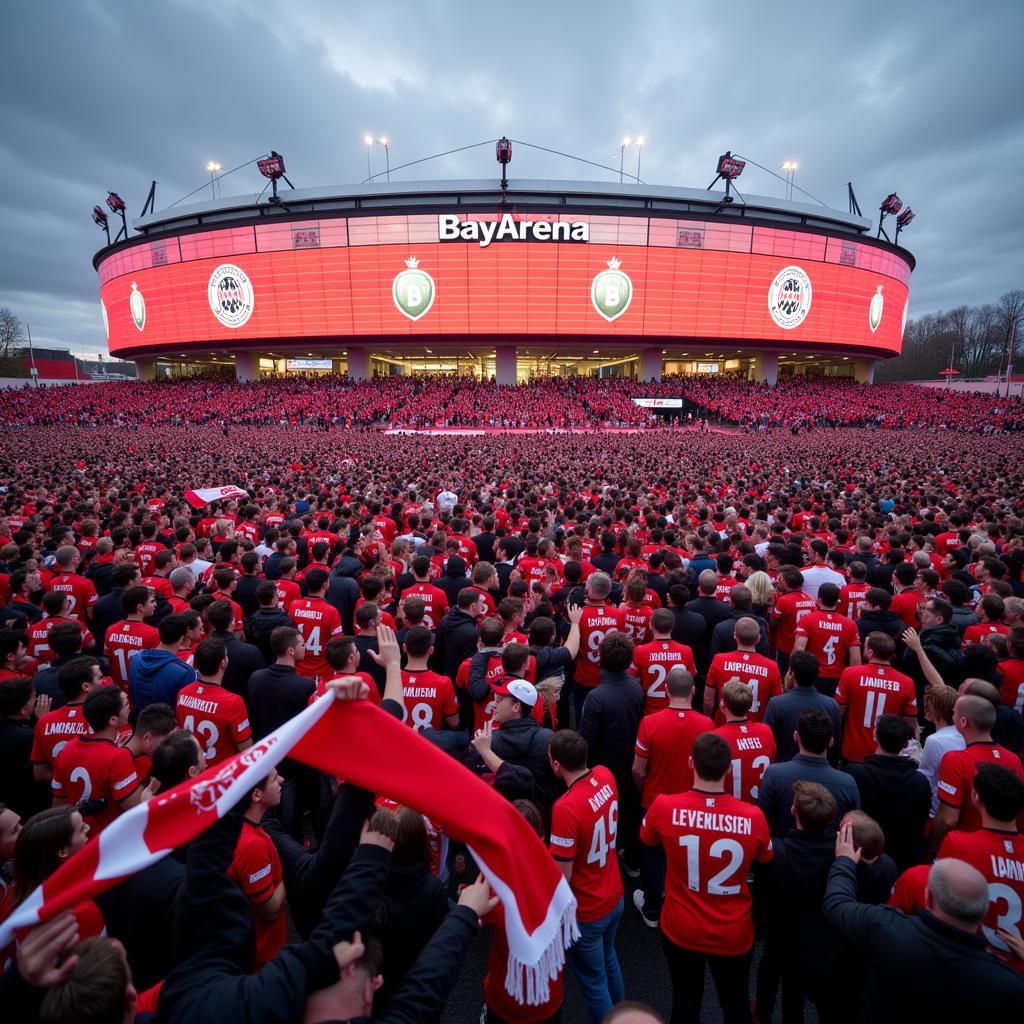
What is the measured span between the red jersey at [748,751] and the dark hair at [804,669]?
630 millimetres

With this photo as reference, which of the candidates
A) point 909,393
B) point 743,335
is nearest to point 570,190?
point 743,335

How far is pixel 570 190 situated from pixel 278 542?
4755 cm

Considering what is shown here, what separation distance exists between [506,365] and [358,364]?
14.8 m

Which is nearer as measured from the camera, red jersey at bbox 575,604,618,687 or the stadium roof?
red jersey at bbox 575,604,618,687

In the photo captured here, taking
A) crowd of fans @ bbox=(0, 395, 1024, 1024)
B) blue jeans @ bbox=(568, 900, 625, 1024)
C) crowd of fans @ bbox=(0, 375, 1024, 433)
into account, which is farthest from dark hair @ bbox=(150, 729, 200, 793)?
crowd of fans @ bbox=(0, 375, 1024, 433)

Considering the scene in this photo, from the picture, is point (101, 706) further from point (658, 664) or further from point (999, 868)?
point (999, 868)

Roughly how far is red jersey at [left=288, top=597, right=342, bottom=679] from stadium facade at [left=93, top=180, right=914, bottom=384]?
43.6 meters

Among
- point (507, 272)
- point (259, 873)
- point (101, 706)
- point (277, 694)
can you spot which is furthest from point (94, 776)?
point (507, 272)

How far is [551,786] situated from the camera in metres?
3.65

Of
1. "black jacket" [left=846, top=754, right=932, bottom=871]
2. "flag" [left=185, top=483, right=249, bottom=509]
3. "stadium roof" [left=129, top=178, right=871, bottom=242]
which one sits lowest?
"black jacket" [left=846, top=754, right=932, bottom=871]

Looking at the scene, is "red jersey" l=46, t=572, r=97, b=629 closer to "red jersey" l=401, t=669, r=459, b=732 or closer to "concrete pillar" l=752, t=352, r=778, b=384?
"red jersey" l=401, t=669, r=459, b=732

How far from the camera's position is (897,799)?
11.3ft

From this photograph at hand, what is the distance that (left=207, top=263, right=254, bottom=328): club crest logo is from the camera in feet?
153

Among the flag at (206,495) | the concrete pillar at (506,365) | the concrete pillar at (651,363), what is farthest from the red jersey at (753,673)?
the concrete pillar at (651,363)
